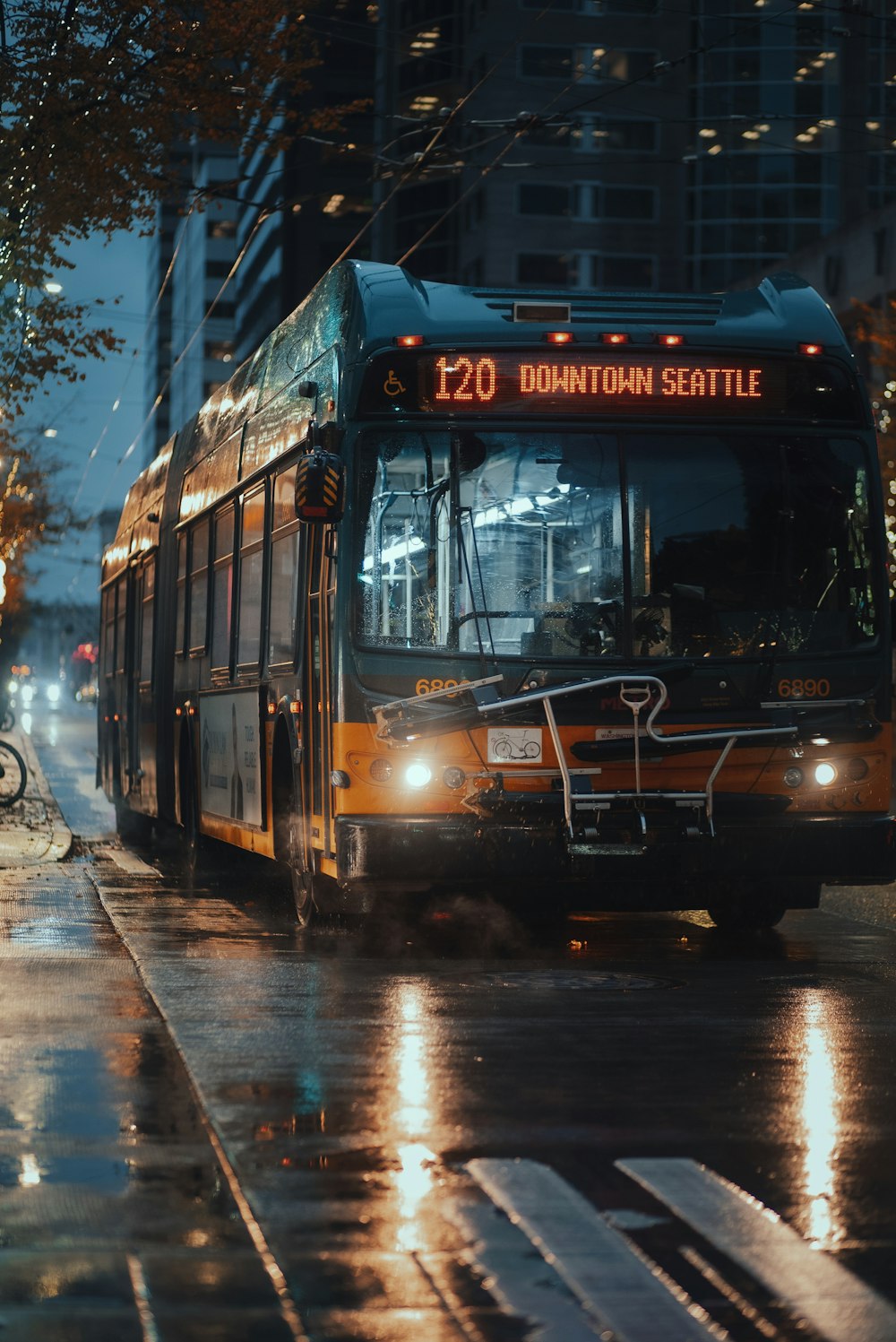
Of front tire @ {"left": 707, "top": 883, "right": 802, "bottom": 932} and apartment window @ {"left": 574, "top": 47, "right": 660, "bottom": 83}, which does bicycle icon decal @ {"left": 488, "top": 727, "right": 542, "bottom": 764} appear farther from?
apartment window @ {"left": 574, "top": 47, "right": 660, "bottom": 83}

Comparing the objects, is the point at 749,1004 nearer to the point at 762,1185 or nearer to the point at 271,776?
the point at 762,1185

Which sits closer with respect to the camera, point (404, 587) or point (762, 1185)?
point (762, 1185)

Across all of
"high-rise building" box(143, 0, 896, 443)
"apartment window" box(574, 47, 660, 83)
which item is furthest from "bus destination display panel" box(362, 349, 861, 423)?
"apartment window" box(574, 47, 660, 83)

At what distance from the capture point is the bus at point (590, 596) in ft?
39.4

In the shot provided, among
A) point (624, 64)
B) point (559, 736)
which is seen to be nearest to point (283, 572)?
point (559, 736)

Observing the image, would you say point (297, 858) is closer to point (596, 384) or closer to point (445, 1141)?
point (596, 384)

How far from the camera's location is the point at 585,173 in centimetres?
8112

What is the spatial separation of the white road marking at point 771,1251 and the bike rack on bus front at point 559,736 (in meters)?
5.13

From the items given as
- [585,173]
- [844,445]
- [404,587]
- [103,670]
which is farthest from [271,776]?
[585,173]

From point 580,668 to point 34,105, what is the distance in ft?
39.5

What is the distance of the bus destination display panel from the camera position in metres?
12.3

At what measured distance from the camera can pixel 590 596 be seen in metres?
12.2

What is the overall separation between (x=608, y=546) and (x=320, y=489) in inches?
60.2

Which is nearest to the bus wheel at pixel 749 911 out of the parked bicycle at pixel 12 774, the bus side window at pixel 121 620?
the bus side window at pixel 121 620
